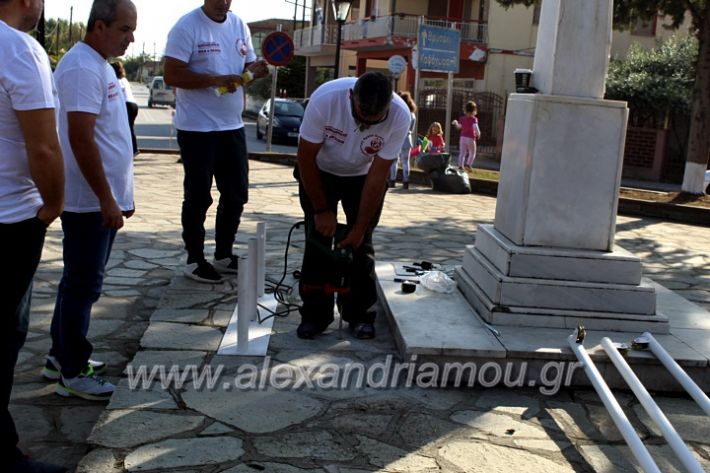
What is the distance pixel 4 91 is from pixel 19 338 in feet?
3.02

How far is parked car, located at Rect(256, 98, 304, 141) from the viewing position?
25.7m

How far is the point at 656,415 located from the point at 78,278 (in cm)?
258

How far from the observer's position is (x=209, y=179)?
217 inches

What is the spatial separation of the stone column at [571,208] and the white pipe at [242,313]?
1458 millimetres

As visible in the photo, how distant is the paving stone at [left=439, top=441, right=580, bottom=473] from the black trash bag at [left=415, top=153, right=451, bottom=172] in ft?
33.8

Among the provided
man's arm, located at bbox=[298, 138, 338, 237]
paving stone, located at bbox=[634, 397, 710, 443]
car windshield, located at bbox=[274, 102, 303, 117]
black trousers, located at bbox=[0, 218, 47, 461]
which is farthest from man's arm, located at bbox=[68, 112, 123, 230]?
car windshield, located at bbox=[274, 102, 303, 117]

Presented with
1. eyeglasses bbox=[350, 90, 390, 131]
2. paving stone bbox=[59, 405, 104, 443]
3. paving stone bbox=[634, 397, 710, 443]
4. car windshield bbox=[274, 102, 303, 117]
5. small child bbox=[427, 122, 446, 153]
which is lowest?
paving stone bbox=[59, 405, 104, 443]

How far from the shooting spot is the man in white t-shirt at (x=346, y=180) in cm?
429

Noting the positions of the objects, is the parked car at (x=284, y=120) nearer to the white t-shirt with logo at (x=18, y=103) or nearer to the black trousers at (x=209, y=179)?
the black trousers at (x=209, y=179)

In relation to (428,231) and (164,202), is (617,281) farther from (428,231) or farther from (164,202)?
(164,202)

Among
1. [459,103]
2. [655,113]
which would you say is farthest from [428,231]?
[459,103]

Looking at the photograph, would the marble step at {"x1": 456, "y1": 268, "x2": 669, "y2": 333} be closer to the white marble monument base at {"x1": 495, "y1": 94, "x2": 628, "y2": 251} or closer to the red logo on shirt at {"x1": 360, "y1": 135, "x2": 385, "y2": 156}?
the white marble monument base at {"x1": 495, "y1": 94, "x2": 628, "y2": 251}

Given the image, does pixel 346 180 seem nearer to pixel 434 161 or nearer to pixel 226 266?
pixel 226 266

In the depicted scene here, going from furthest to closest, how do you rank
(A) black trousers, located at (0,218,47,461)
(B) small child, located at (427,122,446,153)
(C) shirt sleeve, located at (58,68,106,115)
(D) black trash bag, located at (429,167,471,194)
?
(B) small child, located at (427,122,446,153)
(D) black trash bag, located at (429,167,471,194)
(C) shirt sleeve, located at (58,68,106,115)
(A) black trousers, located at (0,218,47,461)
